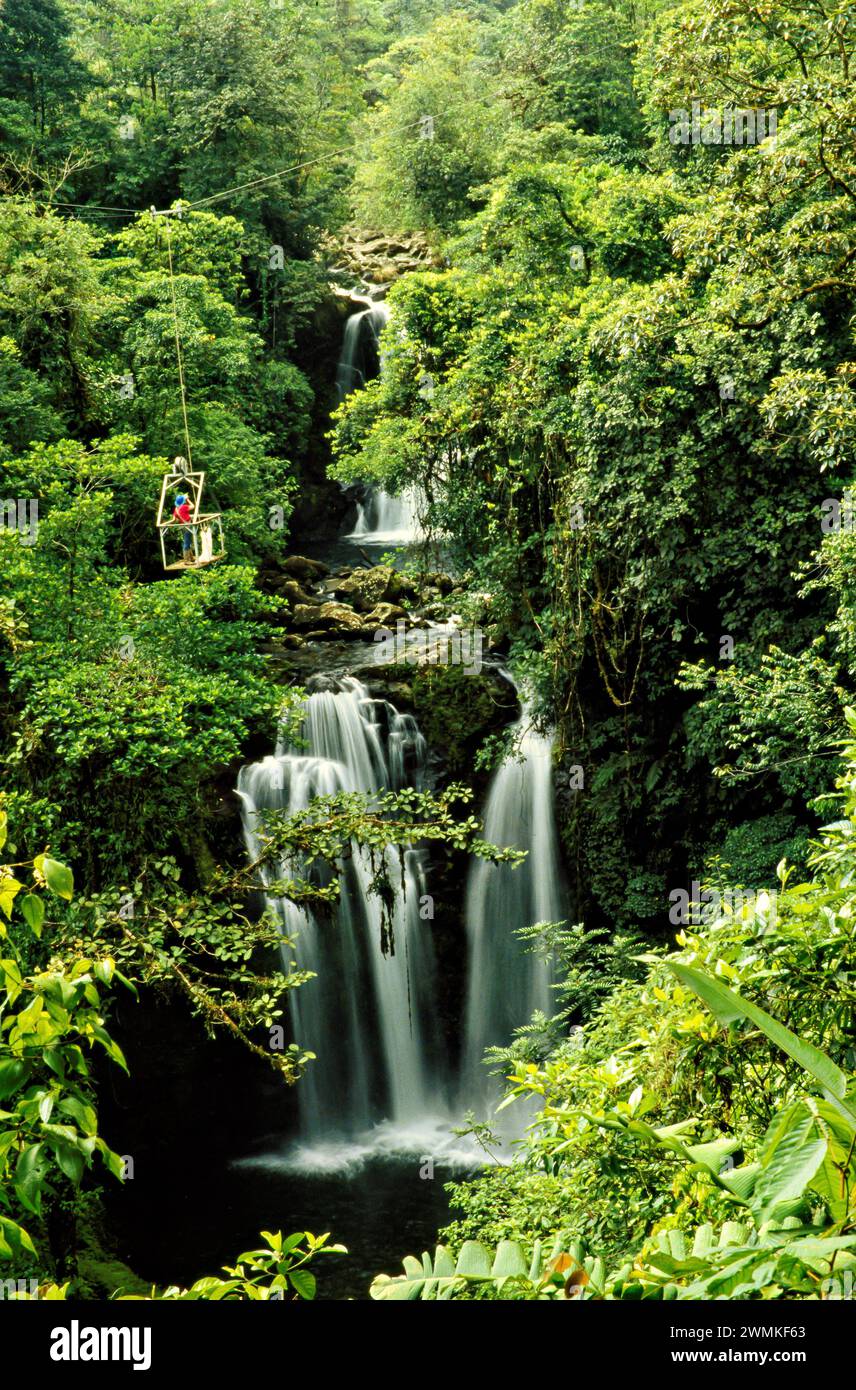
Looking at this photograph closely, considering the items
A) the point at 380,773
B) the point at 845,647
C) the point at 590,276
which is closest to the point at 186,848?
the point at 380,773

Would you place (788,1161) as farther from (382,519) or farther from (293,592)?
(382,519)

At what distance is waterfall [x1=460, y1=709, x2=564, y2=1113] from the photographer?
1239cm

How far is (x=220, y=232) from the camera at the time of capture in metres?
16.6

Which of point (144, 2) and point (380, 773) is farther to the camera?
point (144, 2)

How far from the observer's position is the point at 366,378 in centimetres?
2028

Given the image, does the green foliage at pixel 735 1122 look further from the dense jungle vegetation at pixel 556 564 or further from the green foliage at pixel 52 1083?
the green foliage at pixel 52 1083

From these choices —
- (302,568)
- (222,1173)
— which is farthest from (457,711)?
(222,1173)

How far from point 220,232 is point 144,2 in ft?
31.3

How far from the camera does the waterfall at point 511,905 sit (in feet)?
40.7

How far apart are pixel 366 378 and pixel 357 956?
12008 mm

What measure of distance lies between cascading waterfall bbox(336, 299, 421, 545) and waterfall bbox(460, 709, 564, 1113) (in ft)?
24.7

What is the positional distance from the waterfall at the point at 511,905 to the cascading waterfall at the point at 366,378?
7525 millimetres

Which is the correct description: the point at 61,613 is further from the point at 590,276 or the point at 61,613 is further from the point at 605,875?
the point at 590,276
